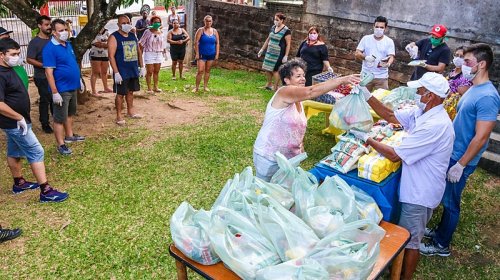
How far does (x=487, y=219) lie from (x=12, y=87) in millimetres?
5258

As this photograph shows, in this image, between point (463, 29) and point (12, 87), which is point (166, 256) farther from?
point (463, 29)

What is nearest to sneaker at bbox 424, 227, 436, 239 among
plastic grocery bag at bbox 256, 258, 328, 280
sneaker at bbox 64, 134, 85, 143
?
plastic grocery bag at bbox 256, 258, 328, 280

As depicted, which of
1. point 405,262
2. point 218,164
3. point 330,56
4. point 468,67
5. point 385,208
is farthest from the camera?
point 330,56

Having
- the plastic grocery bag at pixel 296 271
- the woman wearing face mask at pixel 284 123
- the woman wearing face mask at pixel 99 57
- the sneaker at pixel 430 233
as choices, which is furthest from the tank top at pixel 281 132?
the woman wearing face mask at pixel 99 57

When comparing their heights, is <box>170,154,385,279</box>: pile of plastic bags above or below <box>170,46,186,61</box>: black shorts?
below

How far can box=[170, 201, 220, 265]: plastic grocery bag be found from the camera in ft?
8.26

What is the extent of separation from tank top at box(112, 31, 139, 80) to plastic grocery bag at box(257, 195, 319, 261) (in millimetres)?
5019

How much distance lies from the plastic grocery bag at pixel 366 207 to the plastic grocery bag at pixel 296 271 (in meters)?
0.76

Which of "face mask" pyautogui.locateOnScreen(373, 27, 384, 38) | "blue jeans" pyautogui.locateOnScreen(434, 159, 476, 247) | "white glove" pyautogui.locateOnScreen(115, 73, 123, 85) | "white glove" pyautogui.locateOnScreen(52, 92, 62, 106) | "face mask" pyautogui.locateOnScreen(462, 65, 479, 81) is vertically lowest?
"blue jeans" pyautogui.locateOnScreen(434, 159, 476, 247)

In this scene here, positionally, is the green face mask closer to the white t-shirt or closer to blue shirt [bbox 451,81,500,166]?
the white t-shirt

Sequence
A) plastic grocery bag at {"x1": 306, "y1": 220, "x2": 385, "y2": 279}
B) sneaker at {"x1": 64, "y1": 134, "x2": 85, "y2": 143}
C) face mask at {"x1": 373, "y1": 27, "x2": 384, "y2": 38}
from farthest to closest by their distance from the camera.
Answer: face mask at {"x1": 373, "y1": 27, "x2": 384, "y2": 38}
sneaker at {"x1": 64, "y1": 134, "x2": 85, "y2": 143}
plastic grocery bag at {"x1": 306, "y1": 220, "x2": 385, "y2": 279}

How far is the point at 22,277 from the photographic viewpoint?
3.60m

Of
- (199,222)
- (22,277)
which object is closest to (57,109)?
(22,277)

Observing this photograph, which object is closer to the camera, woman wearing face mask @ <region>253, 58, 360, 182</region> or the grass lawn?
woman wearing face mask @ <region>253, 58, 360, 182</region>
